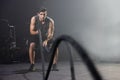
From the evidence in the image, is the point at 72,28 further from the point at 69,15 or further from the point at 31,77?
the point at 31,77

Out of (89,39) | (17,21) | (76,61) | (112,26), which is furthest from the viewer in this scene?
(17,21)

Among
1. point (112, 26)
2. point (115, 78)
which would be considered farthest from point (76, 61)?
point (115, 78)

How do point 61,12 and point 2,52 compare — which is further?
point 61,12

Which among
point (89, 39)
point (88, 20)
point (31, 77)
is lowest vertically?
point (31, 77)

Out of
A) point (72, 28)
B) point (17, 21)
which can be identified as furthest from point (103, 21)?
point (17, 21)

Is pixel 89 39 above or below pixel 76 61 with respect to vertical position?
above

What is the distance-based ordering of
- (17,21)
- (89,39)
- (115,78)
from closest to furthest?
(115,78) < (89,39) < (17,21)

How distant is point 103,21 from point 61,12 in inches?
78.7

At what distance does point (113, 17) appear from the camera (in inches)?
423

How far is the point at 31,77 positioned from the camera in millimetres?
7066

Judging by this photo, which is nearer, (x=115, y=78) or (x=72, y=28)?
(x=115, y=78)

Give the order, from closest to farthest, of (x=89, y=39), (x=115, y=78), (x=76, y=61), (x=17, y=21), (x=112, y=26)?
(x=115, y=78), (x=76, y=61), (x=112, y=26), (x=89, y=39), (x=17, y=21)

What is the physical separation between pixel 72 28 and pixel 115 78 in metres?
6.02

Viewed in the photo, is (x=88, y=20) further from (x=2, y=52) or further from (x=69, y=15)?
(x=2, y=52)
